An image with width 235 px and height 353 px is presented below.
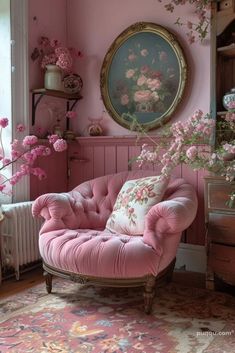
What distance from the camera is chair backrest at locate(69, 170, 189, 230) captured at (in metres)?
2.74

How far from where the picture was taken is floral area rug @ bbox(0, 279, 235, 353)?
5.82ft

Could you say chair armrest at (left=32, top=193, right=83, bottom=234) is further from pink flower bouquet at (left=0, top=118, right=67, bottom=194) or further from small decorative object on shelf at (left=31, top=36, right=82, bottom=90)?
small decorative object on shelf at (left=31, top=36, right=82, bottom=90)

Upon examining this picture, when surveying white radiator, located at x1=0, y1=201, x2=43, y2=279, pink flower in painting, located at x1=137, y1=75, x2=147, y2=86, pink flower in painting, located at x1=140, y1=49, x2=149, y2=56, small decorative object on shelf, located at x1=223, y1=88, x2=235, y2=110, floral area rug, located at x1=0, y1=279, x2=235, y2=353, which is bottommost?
floral area rug, located at x1=0, y1=279, x2=235, y2=353

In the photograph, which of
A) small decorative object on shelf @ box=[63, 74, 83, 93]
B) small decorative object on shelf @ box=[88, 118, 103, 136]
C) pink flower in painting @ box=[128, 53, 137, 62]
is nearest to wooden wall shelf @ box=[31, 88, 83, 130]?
small decorative object on shelf @ box=[63, 74, 83, 93]

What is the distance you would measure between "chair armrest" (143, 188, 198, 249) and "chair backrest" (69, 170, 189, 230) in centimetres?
50

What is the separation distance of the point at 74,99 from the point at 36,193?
39.1 inches

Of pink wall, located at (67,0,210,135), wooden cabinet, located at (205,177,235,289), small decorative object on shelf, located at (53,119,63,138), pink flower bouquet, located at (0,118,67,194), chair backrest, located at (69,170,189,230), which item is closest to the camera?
wooden cabinet, located at (205,177,235,289)

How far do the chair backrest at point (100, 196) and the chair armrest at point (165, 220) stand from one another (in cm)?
50

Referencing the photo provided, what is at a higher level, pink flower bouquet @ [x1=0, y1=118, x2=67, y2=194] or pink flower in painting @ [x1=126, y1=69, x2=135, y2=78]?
pink flower in painting @ [x1=126, y1=69, x2=135, y2=78]

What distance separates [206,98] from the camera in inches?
113

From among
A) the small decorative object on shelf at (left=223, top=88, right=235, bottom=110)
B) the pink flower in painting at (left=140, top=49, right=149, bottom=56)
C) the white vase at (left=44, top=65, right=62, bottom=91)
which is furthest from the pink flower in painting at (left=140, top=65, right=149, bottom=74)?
the small decorative object on shelf at (left=223, top=88, right=235, bottom=110)

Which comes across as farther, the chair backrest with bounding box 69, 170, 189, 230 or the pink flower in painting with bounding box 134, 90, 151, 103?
the pink flower in painting with bounding box 134, 90, 151, 103

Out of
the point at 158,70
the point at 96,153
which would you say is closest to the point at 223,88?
the point at 158,70

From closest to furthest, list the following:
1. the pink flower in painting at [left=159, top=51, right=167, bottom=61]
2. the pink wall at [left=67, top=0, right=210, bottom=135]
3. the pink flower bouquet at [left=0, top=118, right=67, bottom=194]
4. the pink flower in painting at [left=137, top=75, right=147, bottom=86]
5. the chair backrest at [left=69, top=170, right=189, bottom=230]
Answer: the pink flower bouquet at [left=0, top=118, right=67, bottom=194]
the chair backrest at [left=69, top=170, right=189, bottom=230]
the pink wall at [left=67, top=0, right=210, bottom=135]
the pink flower in painting at [left=159, top=51, right=167, bottom=61]
the pink flower in painting at [left=137, top=75, right=147, bottom=86]
